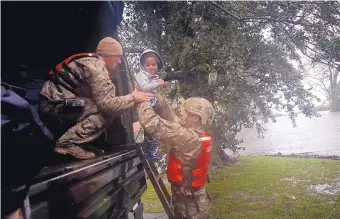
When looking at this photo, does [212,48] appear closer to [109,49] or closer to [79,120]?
[109,49]

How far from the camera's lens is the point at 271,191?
6.28 m

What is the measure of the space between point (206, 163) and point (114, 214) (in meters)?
1.25

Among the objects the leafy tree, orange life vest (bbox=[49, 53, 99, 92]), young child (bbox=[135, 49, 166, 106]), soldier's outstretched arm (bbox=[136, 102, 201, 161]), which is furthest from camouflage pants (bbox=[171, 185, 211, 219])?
the leafy tree

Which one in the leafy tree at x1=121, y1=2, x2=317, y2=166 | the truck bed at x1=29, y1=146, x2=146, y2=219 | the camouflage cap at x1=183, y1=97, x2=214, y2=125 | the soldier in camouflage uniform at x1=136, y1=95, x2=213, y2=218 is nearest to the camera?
the truck bed at x1=29, y1=146, x2=146, y2=219

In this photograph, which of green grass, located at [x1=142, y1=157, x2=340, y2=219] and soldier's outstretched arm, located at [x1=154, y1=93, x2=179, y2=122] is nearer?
soldier's outstretched arm, located at [x1=154, y1=93, x2=179, y2=122]

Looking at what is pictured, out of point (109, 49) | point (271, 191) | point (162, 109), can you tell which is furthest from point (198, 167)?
point (271, 191)

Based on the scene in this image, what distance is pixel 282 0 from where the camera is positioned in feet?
18.6

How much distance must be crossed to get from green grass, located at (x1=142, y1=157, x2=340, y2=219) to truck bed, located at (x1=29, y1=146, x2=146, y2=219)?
3342mm

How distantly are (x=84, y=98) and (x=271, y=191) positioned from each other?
542 centimetres

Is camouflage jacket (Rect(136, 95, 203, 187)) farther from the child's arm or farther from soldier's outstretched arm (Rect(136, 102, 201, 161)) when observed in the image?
the child's arm

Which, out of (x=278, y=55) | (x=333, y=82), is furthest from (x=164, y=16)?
(x=333, y=82)

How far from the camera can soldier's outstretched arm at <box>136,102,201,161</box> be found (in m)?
2.58

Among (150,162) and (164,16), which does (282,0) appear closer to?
(164,16)

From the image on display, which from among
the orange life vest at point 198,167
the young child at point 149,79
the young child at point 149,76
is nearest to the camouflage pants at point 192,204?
the orange life vest at point 198,167
